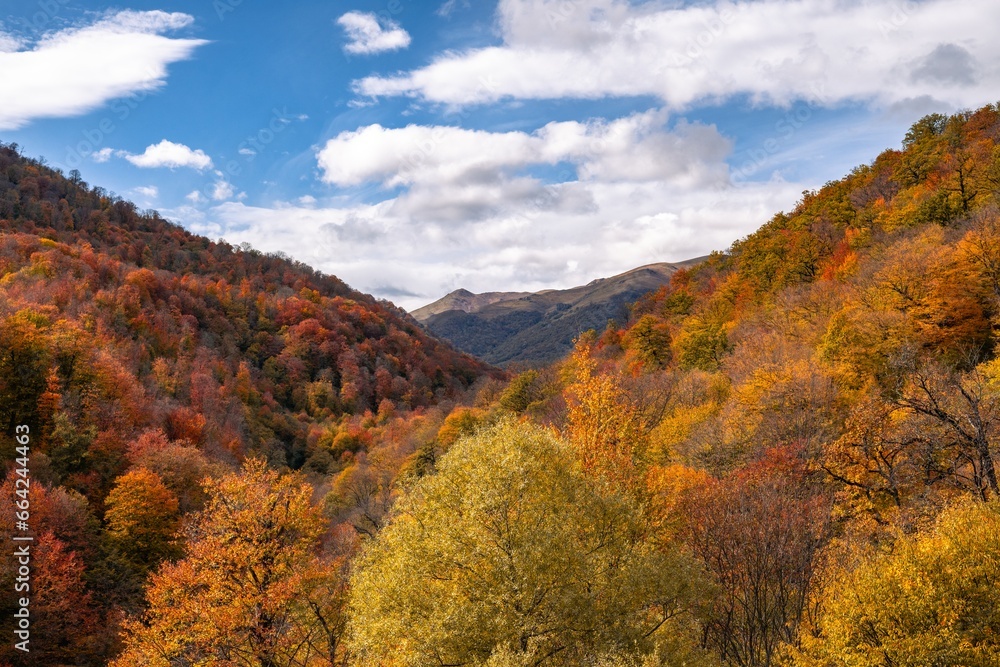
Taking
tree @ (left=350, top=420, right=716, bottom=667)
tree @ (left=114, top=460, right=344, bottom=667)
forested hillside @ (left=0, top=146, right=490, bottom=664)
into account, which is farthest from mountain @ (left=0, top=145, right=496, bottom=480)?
tree @ (left=350, top=420, right=716, bottom=667)

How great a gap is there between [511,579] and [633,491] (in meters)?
9.90

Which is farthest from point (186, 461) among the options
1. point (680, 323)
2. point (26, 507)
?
point (680, 323)

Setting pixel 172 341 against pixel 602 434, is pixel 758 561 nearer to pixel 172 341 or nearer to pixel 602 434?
pixel 602 434

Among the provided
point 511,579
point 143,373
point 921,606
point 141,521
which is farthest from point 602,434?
point 143,373

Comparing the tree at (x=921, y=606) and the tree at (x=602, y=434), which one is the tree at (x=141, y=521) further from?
the tree at (x=921, y=606)

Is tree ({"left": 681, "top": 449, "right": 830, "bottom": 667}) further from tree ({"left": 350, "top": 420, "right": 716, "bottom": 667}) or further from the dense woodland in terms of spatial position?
tree ({"left": 350, "top": 420, "right": 716, "bottom": 667})

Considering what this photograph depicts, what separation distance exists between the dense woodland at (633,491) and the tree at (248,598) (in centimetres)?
18

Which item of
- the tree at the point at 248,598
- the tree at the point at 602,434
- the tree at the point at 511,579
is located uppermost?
the tree at the point at 602,434

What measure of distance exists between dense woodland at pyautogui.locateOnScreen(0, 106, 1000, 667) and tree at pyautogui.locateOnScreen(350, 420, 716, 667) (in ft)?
0.34

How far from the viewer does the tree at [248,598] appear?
94.7 ft

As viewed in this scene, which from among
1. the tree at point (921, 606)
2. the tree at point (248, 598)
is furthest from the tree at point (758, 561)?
the tree at point (248, 598)

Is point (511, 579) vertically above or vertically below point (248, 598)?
above

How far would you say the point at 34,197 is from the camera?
142000 millimetres

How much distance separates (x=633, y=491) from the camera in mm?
26578
